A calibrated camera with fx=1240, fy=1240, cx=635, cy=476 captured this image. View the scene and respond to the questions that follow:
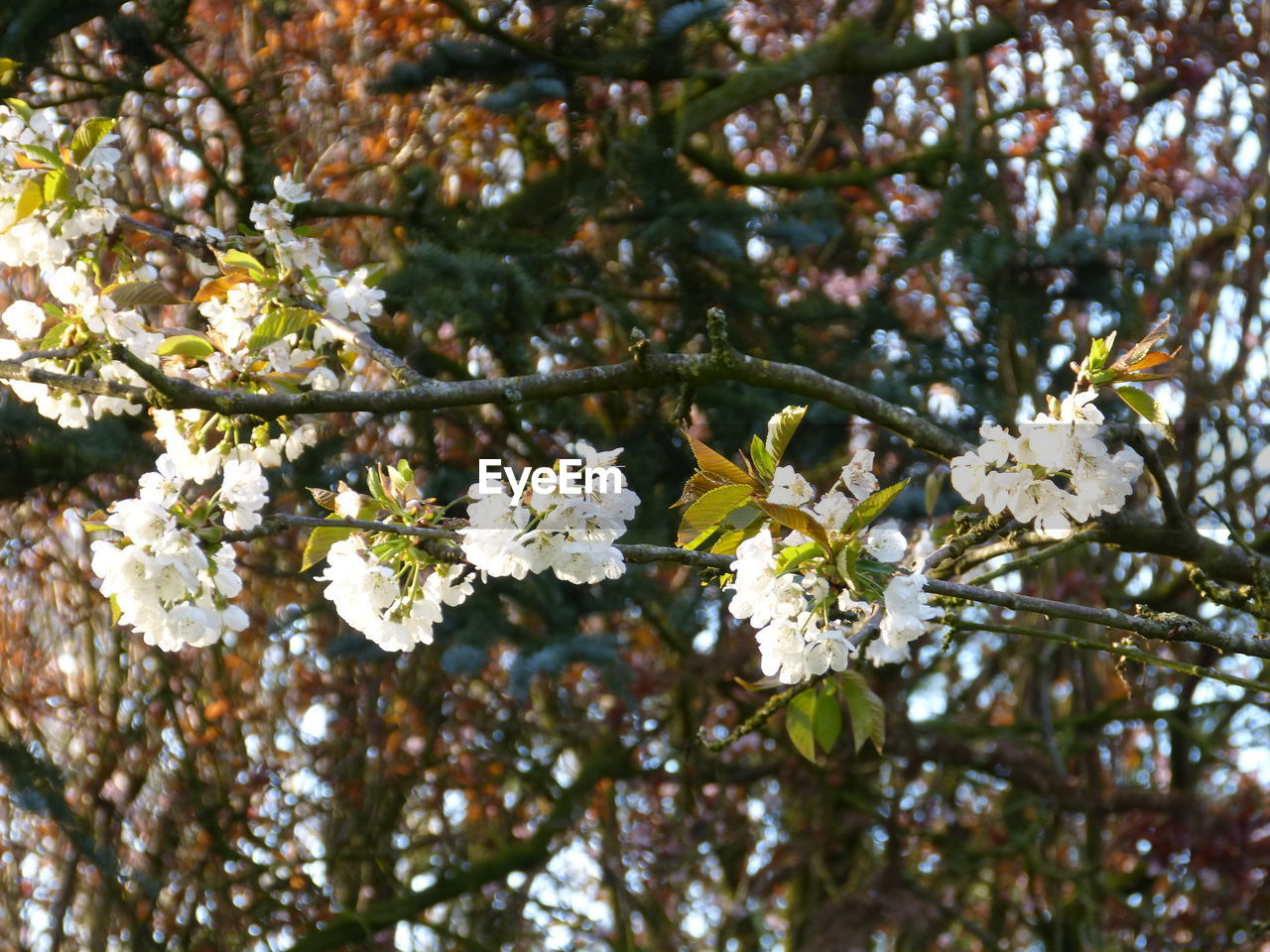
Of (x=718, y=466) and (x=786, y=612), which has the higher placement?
(x=718, y=466)

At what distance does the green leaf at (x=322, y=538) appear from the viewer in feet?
4.36

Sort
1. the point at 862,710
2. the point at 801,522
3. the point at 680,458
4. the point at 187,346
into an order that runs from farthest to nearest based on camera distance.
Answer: the point at 680,458 < the point at 187,346 < the point at 862,710 < the point at 801,522

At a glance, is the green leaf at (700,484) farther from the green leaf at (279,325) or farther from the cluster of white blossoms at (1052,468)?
the green leaf at (279,325)

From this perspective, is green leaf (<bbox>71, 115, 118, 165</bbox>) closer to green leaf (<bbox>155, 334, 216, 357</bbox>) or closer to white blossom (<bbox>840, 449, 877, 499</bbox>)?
green leaf (<bbox>155, 334, 216, 357</bbox>)

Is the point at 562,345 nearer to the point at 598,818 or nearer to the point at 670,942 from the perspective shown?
the point at 598,818

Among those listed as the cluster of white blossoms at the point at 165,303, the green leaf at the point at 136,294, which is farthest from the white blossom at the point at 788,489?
the green leaf at the point at 136,294

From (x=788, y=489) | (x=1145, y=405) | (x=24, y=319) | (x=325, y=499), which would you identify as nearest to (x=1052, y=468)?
(x=1145, y=405)

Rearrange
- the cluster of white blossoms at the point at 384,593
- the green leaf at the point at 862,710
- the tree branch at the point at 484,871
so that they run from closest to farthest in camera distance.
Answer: the cluster of white blossoms at the point at 384,593 < the green leaf at the point at 862,710 < the tree branch at the point at 484,871

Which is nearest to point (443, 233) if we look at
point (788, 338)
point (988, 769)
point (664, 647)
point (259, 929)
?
point (788, 338)

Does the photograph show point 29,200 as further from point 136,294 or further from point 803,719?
point 803,719

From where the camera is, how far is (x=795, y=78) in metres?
3.54

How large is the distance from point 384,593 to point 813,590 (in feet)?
1.50

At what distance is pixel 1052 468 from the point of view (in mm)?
1204

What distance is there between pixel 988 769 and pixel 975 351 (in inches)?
51.1
